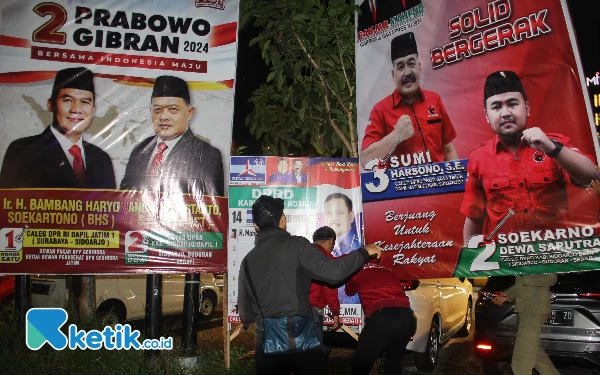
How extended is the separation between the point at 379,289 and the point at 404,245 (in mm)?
832

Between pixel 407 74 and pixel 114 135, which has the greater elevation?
pixel 407 74

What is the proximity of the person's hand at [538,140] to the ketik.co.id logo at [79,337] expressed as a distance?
14.4 feet

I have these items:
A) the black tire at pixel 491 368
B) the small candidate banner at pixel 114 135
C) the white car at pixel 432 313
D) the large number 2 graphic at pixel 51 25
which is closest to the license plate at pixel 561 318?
the black tire at pixel 491 368

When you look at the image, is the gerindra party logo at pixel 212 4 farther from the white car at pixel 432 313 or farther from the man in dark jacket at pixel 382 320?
the white car at pixel 432 313

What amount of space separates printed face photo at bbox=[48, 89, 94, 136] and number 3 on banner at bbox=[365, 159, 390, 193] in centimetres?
309

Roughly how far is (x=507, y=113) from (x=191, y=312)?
13.6ft

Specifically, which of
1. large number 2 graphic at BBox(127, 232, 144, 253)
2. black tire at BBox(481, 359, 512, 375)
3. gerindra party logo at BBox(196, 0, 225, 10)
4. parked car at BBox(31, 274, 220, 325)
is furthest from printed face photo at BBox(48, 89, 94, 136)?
black tire at BBox(481, 359, 512, 375)

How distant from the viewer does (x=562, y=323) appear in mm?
6918

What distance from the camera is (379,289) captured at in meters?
5.80

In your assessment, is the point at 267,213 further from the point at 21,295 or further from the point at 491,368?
the point at 21,295

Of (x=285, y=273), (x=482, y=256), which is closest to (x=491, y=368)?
(x=482, y=256)

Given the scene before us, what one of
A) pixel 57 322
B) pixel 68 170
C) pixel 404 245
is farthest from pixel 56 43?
pixel 404 245

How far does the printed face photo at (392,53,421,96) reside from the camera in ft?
21.2

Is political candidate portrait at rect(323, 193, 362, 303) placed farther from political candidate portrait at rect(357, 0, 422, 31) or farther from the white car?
political candidate portrait at rect(357, 0, 422, 31)
